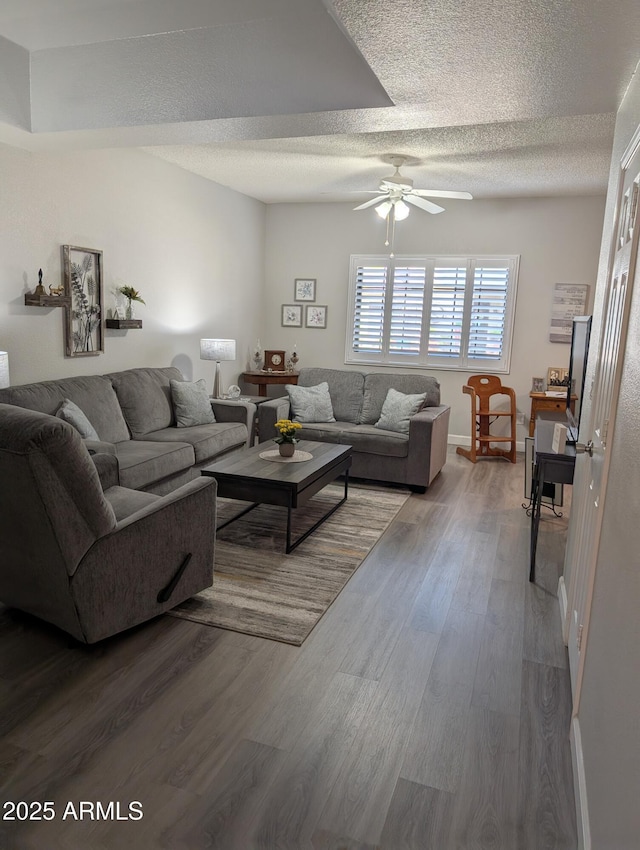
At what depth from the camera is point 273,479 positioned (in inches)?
145

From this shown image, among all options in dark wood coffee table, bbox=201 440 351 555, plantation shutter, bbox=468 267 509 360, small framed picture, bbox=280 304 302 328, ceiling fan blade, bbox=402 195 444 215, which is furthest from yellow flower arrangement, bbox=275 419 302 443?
small framed picture, bbox=280 304 302 328

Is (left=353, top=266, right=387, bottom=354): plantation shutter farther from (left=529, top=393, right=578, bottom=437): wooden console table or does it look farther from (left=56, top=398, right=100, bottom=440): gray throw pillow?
(left=56, top=398, right=100, bottom=440): gray throw pillow

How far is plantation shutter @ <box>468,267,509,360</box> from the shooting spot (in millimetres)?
6684

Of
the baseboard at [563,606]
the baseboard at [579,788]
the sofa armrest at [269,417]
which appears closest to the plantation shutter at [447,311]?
the sofa armrest at [269,417]

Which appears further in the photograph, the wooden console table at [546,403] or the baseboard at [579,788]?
the wooden console table at [546,403]

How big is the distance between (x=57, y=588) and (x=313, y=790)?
1.28m

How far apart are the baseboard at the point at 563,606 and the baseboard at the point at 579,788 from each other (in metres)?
0.71

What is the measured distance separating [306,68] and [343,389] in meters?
3.24

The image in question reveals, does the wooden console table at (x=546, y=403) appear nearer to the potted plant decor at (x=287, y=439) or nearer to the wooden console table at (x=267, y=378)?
the wooden console table at (x=267, y=378)

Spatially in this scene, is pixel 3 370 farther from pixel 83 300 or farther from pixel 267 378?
pixel 267 378

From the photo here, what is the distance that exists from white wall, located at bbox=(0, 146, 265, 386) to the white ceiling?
50 centimetres

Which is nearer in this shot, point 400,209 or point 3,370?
point 3,370

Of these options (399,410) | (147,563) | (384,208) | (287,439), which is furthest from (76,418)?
(384,208)

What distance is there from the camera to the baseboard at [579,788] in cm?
165
